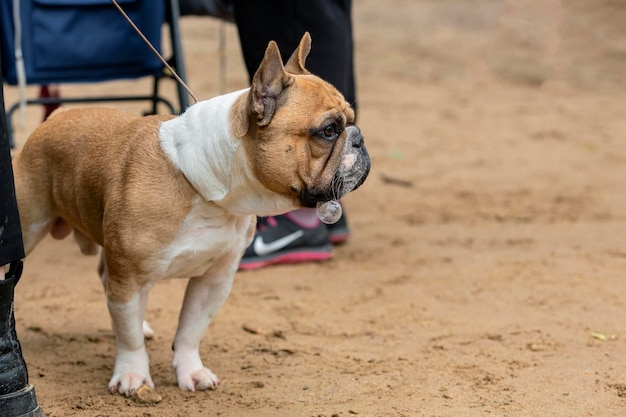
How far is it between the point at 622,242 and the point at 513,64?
5753 mm

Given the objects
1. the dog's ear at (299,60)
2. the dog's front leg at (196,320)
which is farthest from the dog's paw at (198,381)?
the dog's ear at (299,60)

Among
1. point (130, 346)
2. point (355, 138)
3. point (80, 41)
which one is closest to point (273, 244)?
point (80, 41)

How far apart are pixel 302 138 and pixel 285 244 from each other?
197cm

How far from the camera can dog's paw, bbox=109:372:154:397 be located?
311cm

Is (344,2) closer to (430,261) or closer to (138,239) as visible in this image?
(430,261)

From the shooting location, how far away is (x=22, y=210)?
330 centimetres

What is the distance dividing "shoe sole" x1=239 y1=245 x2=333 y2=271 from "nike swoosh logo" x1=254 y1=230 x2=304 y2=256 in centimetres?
4

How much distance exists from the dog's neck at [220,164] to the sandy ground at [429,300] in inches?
26.3

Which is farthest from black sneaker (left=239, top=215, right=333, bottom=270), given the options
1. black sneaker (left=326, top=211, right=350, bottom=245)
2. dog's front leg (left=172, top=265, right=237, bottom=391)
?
dog's front leg (left=172, top=265, right=237, bottom=391)

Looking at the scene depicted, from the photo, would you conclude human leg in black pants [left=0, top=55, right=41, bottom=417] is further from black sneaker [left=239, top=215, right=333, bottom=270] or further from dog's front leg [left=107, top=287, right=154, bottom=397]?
black sneaker [left=239, top=215, right=333, bottom=270]

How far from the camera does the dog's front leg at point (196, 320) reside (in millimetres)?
3244

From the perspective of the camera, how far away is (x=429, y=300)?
4.19 metres

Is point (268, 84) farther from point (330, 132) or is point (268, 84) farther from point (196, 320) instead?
point (196, 320)

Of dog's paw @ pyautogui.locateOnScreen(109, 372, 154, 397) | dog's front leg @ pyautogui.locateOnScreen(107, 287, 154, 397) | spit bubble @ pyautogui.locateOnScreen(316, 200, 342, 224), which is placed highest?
spit bubble @ pyautogui.locateOnScreen(316, 200, 342, 224)
